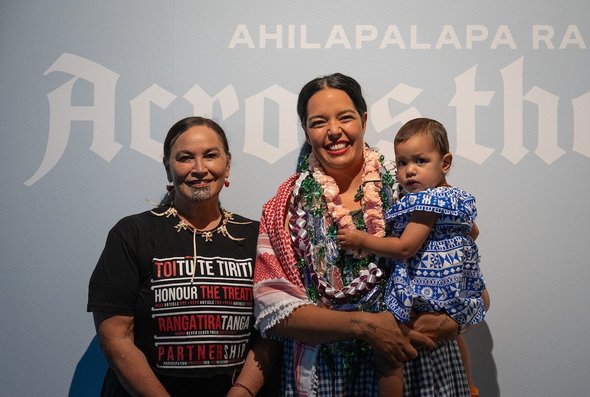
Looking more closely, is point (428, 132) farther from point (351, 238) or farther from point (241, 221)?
point (241, 221)

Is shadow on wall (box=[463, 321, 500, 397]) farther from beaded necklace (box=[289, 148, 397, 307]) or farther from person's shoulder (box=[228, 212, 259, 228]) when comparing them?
person's shoulder (box=[228, 212, 259, 228])

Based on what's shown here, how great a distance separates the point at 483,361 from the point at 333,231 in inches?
39.7

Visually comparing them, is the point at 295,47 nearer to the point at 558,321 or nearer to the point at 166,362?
the point at 166,362

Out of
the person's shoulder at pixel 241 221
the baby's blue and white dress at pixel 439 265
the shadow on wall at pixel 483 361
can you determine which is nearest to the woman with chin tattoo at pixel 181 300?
the person's shoulder at pixel 241 221

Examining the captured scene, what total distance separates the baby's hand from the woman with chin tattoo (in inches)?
16.4

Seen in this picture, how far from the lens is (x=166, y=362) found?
1.86m

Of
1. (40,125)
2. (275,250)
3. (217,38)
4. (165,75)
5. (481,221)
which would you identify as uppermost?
(217,38)

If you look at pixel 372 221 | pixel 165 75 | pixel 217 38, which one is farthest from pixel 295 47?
pixel 372 221

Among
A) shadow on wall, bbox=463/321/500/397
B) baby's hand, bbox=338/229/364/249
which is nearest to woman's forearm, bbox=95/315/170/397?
baby's hand, bbox=338/229/364/249

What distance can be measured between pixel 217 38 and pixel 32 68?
84 centimetres

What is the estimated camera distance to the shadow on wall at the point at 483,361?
2.34 m

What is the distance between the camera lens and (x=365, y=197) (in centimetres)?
192

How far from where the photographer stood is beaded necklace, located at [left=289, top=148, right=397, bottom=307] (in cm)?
184

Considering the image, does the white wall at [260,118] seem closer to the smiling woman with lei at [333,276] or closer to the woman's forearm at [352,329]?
the smiling woman with lei at [333,276]
